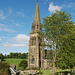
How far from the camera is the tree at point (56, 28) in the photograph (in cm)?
2450

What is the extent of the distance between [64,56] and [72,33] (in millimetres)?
4901

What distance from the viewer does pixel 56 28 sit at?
24.1m

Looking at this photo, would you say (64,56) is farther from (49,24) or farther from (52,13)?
(52,13)

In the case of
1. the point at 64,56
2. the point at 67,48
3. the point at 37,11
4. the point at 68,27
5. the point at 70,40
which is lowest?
the point at 64,56

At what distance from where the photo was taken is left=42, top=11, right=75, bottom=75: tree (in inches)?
965

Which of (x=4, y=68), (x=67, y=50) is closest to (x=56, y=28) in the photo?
(x=67, y=50)

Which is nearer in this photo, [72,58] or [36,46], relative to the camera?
[72,58]

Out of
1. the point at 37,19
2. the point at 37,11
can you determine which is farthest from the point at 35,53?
the point at 37,11

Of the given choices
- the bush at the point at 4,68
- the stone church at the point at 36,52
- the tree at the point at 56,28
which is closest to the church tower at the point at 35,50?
the stone church at the point at 36,52

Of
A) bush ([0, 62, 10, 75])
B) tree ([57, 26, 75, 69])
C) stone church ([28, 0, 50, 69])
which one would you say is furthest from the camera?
stone church ([28, 0, 50, 69])

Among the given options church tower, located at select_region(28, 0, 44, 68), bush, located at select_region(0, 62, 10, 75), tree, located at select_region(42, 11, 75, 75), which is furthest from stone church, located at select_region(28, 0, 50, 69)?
bush, located at select_region(0, 62, 10, 75)

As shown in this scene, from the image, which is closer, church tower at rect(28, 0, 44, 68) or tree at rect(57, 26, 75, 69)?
tree at rect(57, 26, 75, 69)

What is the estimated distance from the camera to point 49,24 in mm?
25906

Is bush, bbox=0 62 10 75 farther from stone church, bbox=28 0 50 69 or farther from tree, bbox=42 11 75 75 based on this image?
stone church, bbox=28 0 50 69
